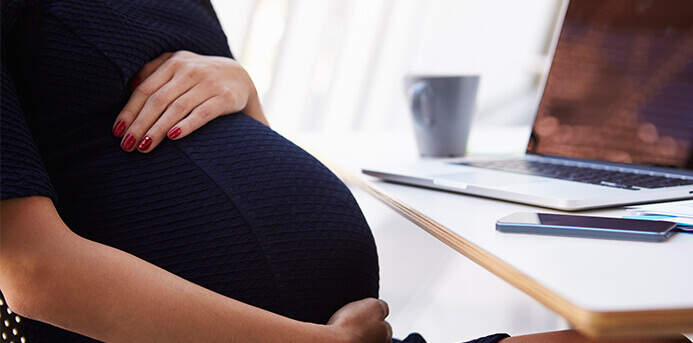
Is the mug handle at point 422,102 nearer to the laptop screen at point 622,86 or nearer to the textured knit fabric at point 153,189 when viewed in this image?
the laptop screen at point 622,86

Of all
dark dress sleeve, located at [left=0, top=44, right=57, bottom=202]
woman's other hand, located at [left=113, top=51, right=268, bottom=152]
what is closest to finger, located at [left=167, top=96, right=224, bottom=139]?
woman's other hand, located at [left=113, top=51, right=268, bottom=152]

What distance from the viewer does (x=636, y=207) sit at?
646mm

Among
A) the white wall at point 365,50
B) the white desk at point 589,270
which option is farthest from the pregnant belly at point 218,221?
the white wall at point 365,50

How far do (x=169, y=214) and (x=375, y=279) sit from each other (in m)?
0.27

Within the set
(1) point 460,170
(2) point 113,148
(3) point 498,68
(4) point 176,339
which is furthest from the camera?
(3) point 498,68

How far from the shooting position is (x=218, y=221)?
631 mm

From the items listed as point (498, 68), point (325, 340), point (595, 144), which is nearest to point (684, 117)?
point (595, 144)

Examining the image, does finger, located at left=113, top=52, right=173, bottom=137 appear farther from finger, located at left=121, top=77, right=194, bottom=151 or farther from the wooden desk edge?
the wooden desk edge

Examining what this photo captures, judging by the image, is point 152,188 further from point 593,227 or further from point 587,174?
point 587,174

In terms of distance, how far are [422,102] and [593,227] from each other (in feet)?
2.10

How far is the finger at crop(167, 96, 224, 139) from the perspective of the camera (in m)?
0.67

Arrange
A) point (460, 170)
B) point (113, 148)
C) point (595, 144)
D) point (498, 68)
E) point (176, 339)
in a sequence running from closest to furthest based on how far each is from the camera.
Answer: point (176, 339)
point (113, 148)
point (460, 170)
point (595, 144)
point (498, 68)

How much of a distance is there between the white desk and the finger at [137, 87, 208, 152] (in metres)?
0.29

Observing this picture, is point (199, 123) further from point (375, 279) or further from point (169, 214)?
point (375, 279)
